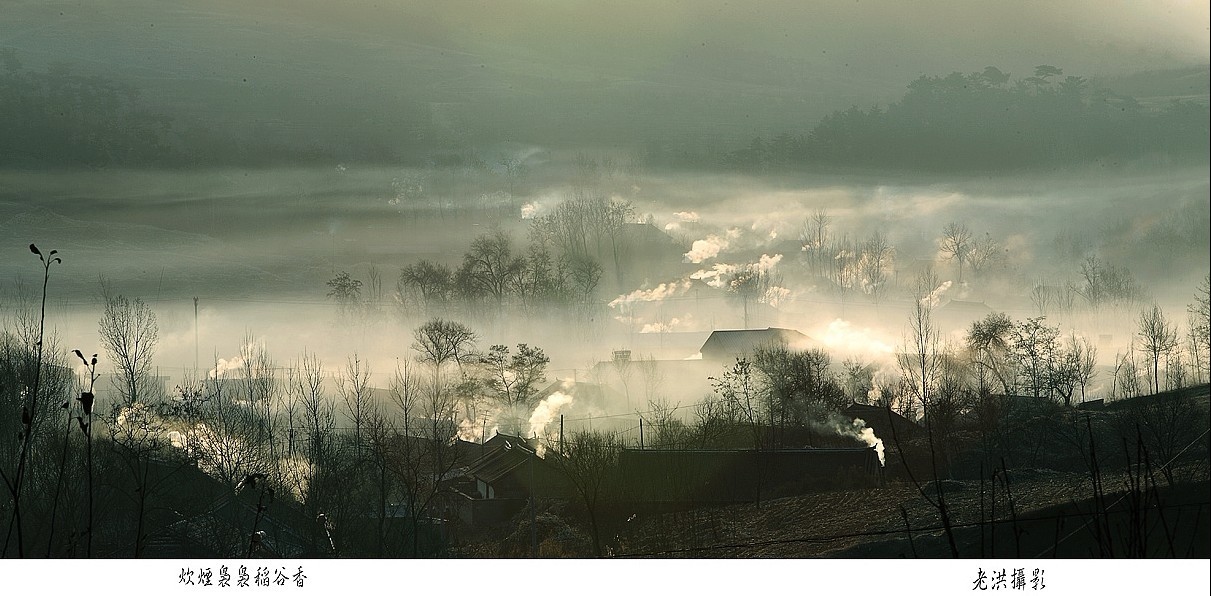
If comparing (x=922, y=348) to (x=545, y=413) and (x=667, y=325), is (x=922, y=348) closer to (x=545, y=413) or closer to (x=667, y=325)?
(x=667, y=325)

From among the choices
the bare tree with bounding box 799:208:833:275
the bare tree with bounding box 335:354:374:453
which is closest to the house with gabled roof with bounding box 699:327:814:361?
the bare tree with bounding box 799:208:833:275

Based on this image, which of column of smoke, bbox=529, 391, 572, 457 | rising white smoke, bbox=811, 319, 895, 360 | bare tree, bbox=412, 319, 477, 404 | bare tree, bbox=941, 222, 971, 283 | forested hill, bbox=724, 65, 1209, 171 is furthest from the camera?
rising white smoke, bbox=811, 319, 895, 360

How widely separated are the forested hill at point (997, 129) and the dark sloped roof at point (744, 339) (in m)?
1.74

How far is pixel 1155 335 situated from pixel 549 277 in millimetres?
5492

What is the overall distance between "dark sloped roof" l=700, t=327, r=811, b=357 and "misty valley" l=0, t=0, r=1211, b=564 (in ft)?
0.13

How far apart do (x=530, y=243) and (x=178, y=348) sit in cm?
323

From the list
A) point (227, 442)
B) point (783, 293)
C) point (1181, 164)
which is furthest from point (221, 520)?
point (1181, 164)

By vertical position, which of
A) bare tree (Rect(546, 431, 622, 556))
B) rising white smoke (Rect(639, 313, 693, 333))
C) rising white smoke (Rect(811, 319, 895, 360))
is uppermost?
rising white smoke (Rect(639, 313, 693, 333))

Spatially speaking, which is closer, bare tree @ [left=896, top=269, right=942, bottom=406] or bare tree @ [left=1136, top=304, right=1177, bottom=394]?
bare tree @ [left=1136, top=304, right=1177, bottom=394]

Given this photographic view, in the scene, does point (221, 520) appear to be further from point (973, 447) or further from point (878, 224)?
point (973, 447)

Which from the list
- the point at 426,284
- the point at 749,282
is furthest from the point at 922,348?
the point at 426,284

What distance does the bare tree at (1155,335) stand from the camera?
814 cm

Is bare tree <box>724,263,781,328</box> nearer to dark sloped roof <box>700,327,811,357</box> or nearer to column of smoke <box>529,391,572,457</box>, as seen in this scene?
dark sloped roof <box>700,327,811,357</box>

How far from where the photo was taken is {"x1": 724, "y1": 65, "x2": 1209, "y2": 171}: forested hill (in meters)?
7.47
